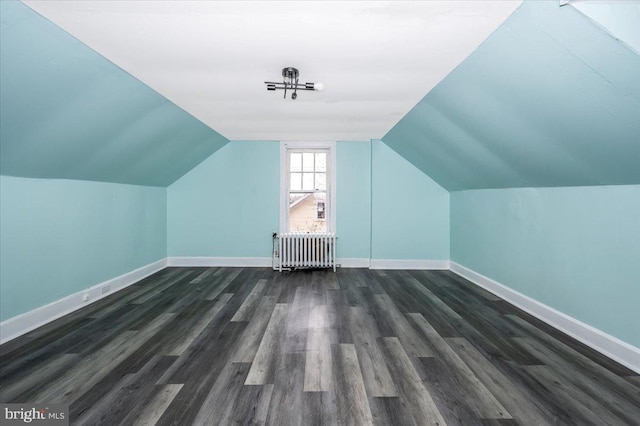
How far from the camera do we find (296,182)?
5.82 metres

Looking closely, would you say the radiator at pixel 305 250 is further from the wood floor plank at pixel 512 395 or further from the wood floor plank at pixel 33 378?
the wood floor plank at pixel 33 378

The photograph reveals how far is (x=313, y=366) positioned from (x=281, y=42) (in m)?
2.43

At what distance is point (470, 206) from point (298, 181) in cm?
299

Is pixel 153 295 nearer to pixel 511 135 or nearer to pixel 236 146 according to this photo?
pixel 236 146

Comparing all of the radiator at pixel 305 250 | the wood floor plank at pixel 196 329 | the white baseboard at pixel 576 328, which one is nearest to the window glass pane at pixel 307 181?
the radiator at pixel 305 250

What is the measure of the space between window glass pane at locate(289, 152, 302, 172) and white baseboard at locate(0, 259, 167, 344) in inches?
121

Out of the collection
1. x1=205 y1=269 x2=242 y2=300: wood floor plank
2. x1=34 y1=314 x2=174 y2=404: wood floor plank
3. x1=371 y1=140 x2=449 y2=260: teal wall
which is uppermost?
x1=371 y1=140 x2=449 y2=260: teal wall

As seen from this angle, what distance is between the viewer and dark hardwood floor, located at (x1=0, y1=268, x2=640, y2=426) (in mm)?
1885

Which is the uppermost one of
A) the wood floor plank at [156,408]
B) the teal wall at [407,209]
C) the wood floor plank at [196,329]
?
the teal wall at [407,209]

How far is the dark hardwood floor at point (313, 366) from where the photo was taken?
188cm

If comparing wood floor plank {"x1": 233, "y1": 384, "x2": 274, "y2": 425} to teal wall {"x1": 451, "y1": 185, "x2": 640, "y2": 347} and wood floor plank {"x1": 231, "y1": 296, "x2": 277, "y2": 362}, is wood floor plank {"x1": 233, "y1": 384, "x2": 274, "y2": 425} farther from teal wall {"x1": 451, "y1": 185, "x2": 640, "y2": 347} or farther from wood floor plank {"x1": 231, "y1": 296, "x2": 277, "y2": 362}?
teal wall {"x1": 451, "y1": 185, "x2": 640, "y2": 347}

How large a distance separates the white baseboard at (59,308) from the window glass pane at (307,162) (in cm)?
323

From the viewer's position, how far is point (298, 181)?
5.81 m

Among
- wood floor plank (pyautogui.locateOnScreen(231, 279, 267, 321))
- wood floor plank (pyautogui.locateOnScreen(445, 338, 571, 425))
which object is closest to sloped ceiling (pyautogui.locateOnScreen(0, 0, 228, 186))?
wood floor plank (pyautogui.locateOnScreen(231, 279, 267, 321))
